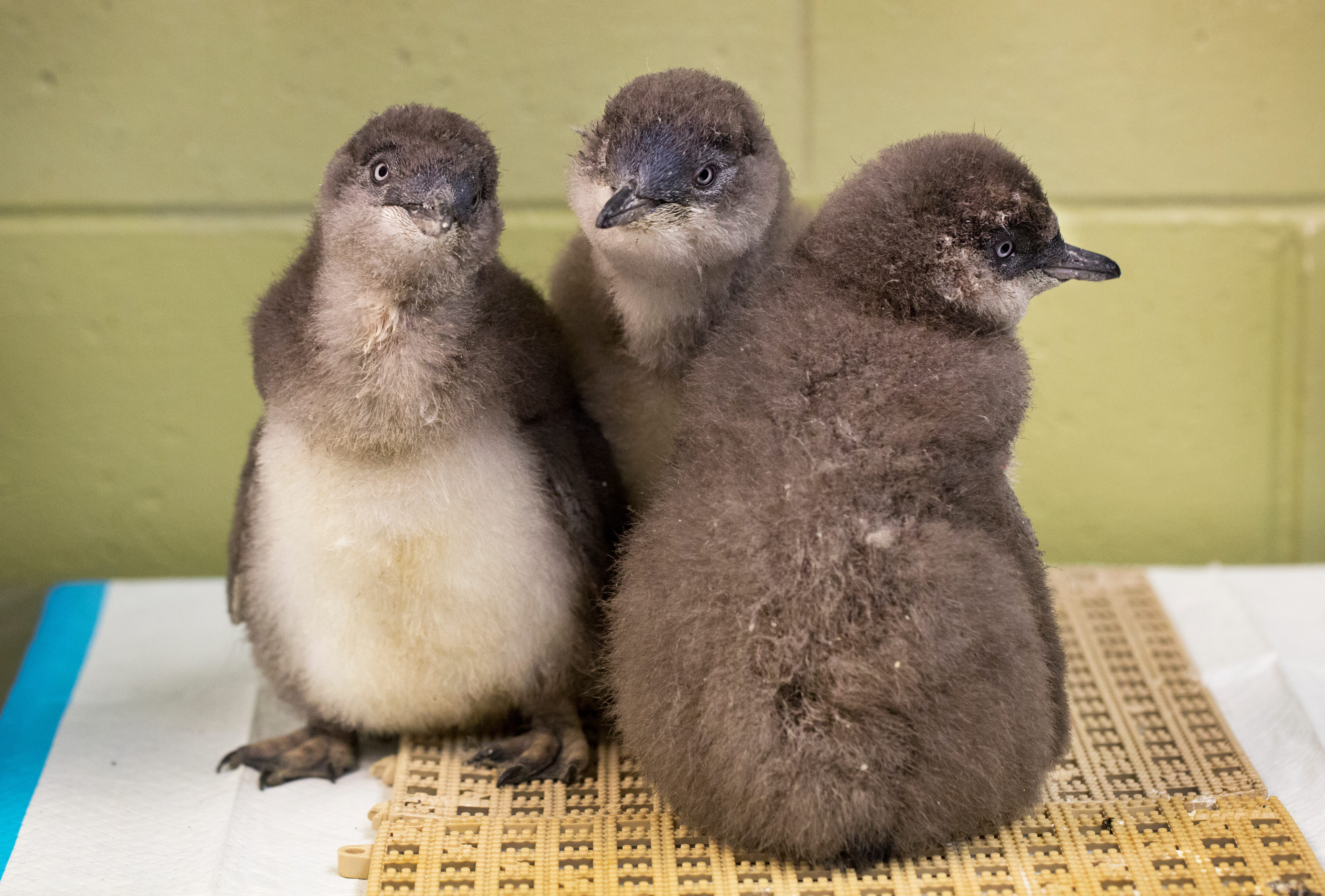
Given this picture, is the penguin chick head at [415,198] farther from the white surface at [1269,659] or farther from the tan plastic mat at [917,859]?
the white surface at [1269,659]

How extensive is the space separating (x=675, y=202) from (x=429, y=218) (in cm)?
23

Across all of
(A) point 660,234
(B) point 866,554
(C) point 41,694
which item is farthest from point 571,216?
(B) point 866,554

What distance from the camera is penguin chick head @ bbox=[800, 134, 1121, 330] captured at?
1.13 metres

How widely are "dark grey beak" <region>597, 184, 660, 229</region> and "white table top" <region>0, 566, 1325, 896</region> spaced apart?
70 cm

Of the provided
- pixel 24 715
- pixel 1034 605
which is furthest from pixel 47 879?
pixel 1034 605

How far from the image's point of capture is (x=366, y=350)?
3.96 ft

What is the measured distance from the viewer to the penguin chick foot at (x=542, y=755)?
1.40 meters

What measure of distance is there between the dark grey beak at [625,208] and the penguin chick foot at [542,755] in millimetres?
593

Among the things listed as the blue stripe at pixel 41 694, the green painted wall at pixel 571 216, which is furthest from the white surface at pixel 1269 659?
the blue stripe at pixel 41 694

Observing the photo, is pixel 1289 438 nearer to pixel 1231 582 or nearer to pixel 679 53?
pixel 1231 582

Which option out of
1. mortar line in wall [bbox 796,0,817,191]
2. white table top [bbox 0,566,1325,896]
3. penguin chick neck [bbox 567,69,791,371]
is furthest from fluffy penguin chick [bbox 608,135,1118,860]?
mortar line in wall [bbox 796,0,817,191]

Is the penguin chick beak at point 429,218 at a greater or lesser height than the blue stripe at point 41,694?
greater

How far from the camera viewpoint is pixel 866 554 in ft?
3.44

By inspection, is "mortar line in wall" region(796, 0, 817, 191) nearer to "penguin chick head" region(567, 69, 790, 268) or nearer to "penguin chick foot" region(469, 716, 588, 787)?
"penguin chick head" region(567, 69, 790, 268)
